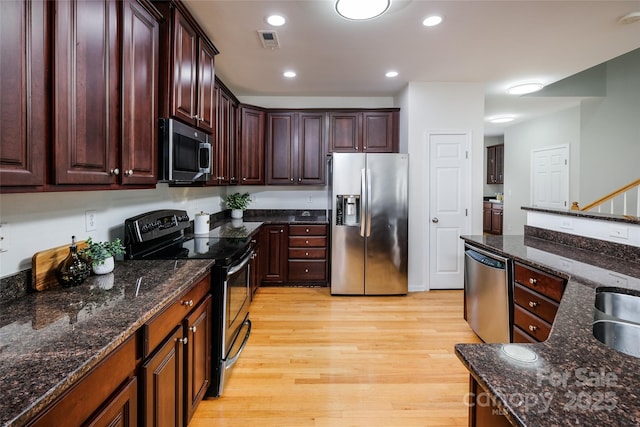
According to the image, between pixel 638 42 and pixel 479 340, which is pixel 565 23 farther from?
pixel 479 340

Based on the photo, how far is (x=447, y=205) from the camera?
4.11 metres

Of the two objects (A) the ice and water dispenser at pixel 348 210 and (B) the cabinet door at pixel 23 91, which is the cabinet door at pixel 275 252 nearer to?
(A) the ice and water dispenser at pixel 348 210

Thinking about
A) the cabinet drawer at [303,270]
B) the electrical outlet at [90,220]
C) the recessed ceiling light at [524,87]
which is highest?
the recessed ceiling light at [524,87]

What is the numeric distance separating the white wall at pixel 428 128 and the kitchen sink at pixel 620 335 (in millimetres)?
2847

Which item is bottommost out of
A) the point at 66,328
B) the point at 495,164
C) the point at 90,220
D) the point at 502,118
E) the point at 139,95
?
the point at 66,328

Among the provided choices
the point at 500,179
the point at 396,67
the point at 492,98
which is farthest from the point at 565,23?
the point at 500,179

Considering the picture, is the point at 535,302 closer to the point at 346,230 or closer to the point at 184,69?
the point at 346,230

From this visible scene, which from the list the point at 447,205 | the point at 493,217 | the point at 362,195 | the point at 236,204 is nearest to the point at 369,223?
the point at 362,195

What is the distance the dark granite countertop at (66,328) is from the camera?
2.43 feet

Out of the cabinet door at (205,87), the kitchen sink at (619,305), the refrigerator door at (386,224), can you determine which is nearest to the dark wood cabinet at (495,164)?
the refrigerator door at (386,224)

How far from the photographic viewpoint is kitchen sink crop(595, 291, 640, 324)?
1.40 meters

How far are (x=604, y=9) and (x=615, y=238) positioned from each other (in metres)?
1.69

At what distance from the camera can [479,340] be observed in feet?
9.02

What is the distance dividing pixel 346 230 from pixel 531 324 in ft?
7.10
